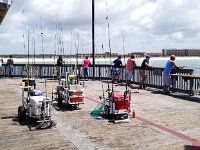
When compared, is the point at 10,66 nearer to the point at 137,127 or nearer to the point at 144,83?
the point at 144,83

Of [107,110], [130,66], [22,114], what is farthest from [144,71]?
[22,114]

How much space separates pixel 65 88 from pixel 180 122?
13.9 feet

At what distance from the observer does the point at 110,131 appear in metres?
8.51

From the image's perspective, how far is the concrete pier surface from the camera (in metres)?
7.33

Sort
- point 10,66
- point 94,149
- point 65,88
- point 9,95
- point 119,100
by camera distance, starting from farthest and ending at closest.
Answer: point 10,66, point 9,95, point 65,88, point 119,100, point 94,149

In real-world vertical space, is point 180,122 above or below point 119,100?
below

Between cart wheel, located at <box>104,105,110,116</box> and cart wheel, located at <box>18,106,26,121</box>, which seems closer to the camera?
cart wheel, located at <box>18,106,26,121</box>

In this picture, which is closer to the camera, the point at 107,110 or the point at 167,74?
the point at 107,110

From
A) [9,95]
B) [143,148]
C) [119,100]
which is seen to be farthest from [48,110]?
[9,95]

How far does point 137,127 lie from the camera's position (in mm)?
8922

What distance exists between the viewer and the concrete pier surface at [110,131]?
289 inches

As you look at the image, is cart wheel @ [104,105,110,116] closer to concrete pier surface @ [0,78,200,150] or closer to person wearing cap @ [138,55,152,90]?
concrete pier surface @ [0,78,200,150]

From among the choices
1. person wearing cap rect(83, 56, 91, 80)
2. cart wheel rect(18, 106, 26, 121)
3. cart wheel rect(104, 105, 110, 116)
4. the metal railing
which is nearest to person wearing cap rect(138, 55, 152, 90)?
the metal railing

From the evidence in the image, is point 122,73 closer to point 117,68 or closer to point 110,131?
point 117,68
